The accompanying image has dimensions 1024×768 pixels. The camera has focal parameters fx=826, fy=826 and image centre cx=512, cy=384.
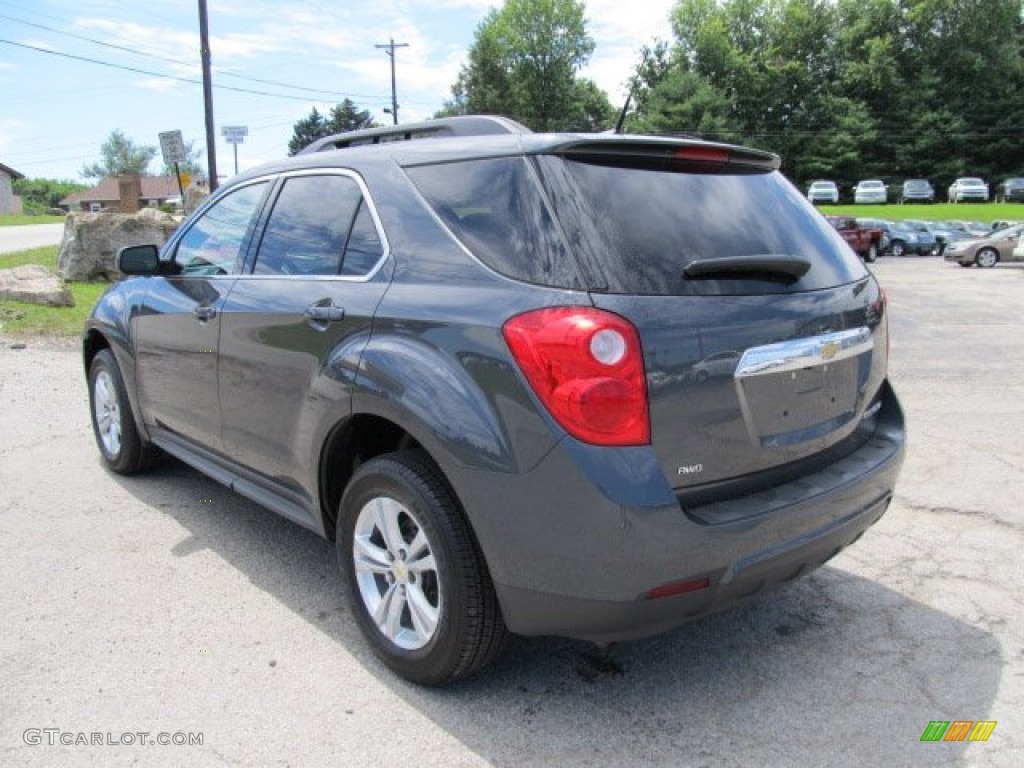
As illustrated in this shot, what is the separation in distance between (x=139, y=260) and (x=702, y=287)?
3.06 m

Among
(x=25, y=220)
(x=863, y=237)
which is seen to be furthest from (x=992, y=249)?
(x=25, y=220)

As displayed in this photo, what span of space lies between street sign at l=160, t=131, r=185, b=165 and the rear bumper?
13235mm

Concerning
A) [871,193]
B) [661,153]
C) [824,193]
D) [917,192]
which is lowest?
[661,153]

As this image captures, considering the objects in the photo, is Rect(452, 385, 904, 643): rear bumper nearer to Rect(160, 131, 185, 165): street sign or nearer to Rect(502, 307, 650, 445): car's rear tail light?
Rect(502, 307, 650, 445): car's rear tail light

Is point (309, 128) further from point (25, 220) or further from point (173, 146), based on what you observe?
point (173, 146)

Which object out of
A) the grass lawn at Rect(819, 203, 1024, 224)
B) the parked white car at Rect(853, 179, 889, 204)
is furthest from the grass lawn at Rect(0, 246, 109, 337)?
the parked white car at Rect(853, 179, 889, 204)

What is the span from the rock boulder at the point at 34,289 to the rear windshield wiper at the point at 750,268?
11.7 metres

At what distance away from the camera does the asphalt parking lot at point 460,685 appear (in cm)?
248

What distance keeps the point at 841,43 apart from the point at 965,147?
15.1 m

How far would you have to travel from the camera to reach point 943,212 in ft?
164

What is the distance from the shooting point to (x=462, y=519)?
253cm

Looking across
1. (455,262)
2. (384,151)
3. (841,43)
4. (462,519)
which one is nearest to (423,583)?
(462,519)

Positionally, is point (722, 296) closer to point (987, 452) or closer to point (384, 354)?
point (384, 354)

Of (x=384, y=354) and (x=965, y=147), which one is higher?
(x=965, y=147)
